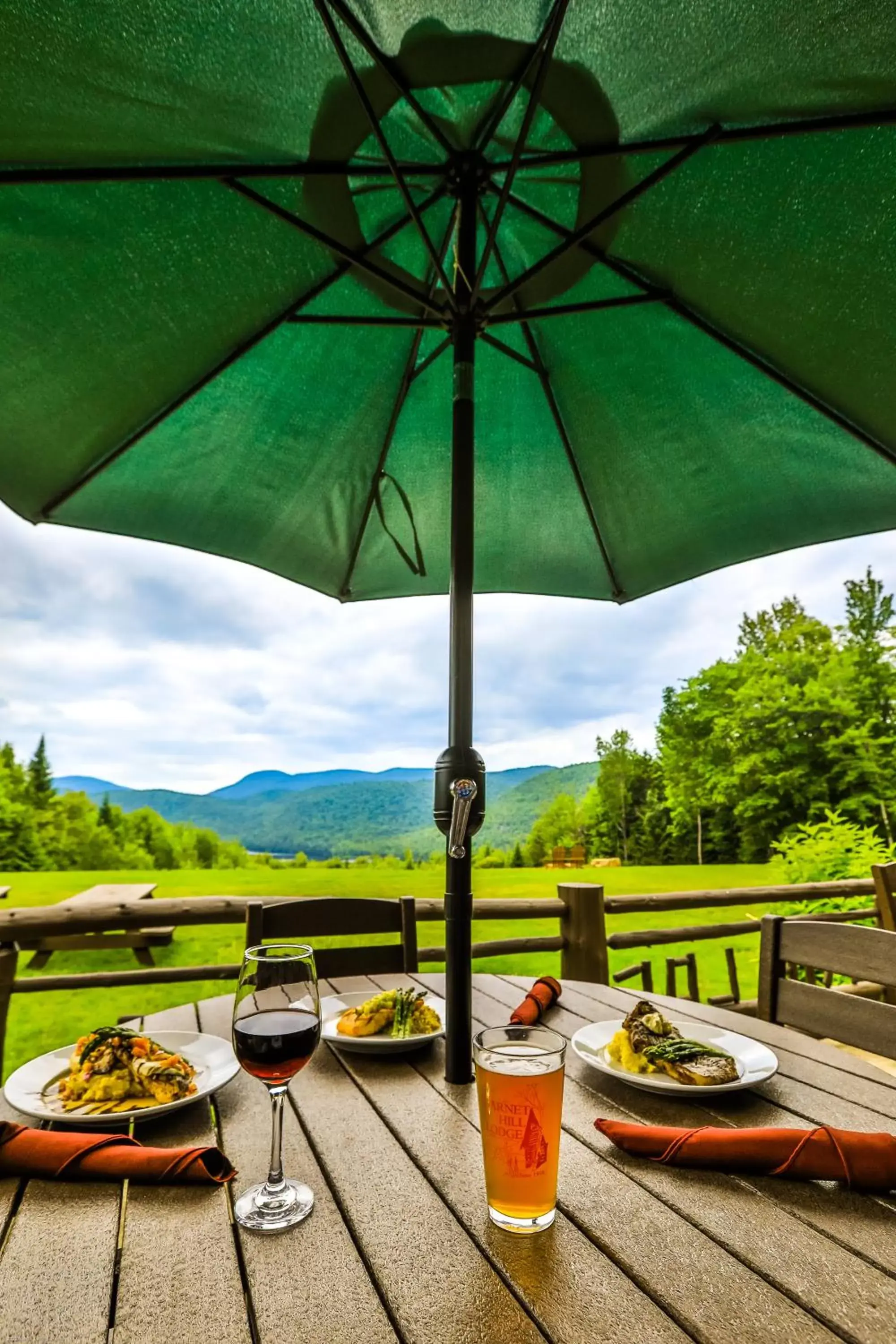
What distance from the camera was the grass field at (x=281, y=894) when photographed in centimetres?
901

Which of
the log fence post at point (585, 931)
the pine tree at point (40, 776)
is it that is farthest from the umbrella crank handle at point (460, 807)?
the pine tree at point (40, 776)

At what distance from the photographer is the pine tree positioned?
10.9m

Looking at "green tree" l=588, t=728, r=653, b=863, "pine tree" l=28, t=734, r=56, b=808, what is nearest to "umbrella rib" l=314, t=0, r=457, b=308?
"pine tree" l=28, t=734, r=56, b=808

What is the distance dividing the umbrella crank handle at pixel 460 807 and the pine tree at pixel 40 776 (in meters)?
11.6

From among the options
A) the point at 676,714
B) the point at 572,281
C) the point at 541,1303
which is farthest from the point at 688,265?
the point at 676,714

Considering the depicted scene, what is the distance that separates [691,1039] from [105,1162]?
0.83 meters

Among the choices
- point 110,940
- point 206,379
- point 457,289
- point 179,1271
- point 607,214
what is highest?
point 206,379

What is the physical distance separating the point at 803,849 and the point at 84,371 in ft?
32.8

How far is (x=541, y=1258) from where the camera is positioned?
617 millimetres

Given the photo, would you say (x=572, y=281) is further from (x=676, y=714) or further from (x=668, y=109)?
Result: (x=676, y=714)

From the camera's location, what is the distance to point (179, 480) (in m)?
1.89

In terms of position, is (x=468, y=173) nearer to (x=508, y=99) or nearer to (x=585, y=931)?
(x=508, y=99)

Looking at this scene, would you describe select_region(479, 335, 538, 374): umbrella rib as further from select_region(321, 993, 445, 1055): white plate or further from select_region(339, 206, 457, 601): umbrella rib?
select_region(321, 993, 445, 1055): white plate

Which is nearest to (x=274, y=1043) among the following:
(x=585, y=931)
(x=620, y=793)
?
(x=585, y=931)
